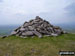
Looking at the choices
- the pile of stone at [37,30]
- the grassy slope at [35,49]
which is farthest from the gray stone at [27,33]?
the grassy slope at [35,49]

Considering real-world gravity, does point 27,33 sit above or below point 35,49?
above

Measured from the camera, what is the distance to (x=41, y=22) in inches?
1642

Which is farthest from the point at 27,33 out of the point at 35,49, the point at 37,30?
the point at 35,49

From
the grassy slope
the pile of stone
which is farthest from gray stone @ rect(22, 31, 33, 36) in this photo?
the grassy slope

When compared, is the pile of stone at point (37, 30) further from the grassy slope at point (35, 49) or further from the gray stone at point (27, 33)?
the grassy slope at point (35, 49)

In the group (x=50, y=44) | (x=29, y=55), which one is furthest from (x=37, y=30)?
(x=29, y=55)

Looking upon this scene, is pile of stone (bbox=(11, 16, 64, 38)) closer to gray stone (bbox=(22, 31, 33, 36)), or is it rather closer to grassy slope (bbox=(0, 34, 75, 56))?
gray stone (bbox=(22, 31, 33, 36))

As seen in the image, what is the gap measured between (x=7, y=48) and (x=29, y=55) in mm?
5945

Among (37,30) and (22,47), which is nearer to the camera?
(22,47)

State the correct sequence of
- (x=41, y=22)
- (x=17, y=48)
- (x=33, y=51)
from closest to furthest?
(x=33, y=51), (x=17, y=48), (x=41, y=22)

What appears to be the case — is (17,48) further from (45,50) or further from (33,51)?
(45,50)

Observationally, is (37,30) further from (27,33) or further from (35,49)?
(35,49)

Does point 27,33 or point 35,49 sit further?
point 27,33

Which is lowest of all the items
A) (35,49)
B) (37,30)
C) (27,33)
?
(35,49)
